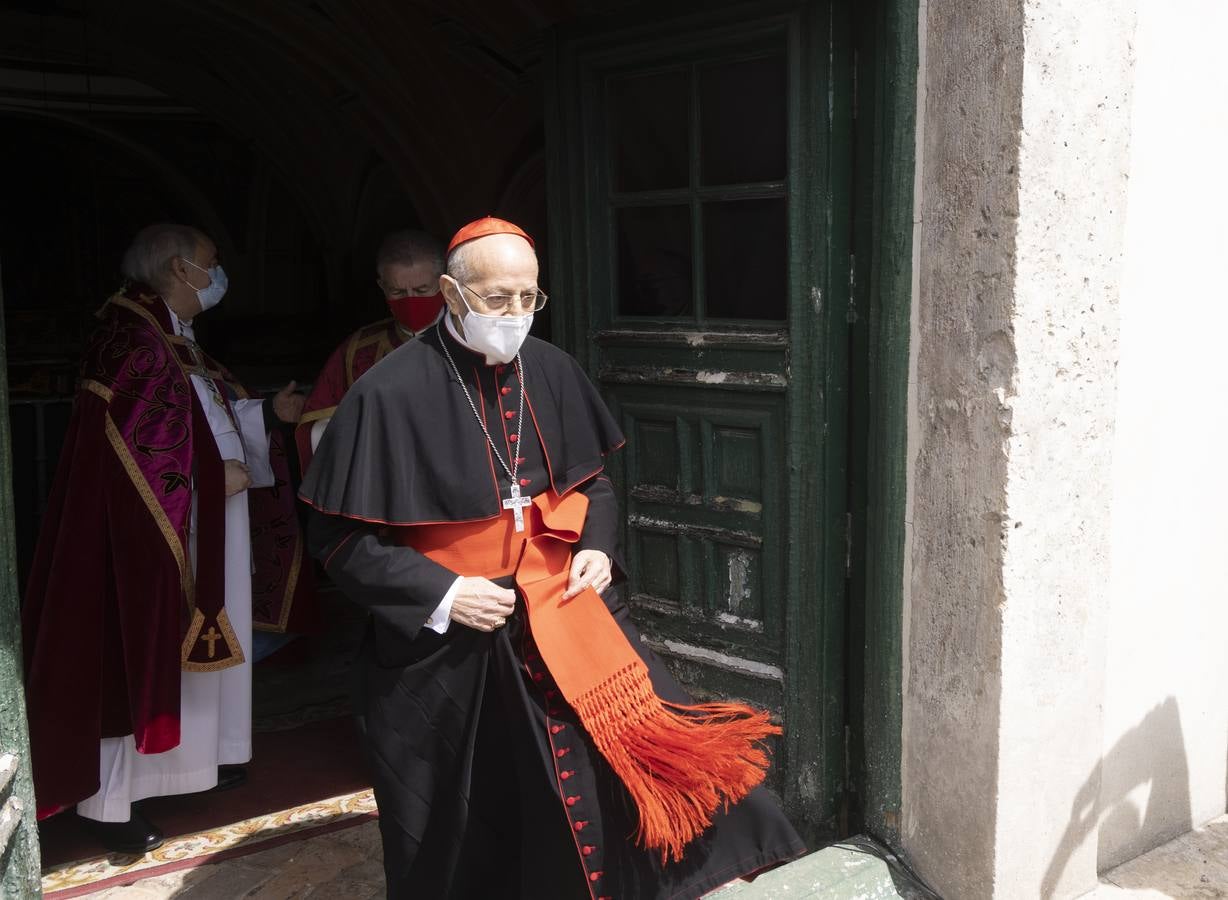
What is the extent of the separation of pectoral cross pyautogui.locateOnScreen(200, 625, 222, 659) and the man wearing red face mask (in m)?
0.70

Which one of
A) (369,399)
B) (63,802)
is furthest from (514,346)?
(63,802)

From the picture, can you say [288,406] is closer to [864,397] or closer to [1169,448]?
[864,397]

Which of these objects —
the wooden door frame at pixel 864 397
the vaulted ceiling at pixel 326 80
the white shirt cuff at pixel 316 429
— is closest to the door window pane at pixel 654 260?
the wooden door frame at pixel 864 397

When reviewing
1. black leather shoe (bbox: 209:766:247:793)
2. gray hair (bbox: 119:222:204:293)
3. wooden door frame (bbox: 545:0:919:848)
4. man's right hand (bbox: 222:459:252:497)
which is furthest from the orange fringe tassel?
gray hair (bbox: 119:222:204:293)

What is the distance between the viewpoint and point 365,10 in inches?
237

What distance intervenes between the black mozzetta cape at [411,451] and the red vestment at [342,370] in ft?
4.89

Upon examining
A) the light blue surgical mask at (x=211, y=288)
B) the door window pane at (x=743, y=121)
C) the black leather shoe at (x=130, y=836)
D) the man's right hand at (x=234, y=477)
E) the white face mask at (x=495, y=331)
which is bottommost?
the black leather shoe at (x=130, y=836)

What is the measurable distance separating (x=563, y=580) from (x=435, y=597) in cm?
31

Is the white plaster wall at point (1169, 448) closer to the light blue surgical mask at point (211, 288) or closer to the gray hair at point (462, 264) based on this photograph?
the gray hair at point (462, 264)

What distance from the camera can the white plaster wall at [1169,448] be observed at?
10.5 ft

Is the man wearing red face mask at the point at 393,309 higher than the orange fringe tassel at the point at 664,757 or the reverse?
higher

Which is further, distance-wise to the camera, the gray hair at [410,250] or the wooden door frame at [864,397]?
the gray hair at [410,250]

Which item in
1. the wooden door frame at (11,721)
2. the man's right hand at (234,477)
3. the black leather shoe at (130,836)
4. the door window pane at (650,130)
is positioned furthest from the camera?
the man's right hand at (234,477)

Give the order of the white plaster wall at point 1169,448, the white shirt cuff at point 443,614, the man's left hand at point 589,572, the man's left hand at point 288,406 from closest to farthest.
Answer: the white shirt cuff at point 443,614, the man's left hand at point 589,572, the white plaster wall at point 1169,448, the man's left hand at point 288,406
